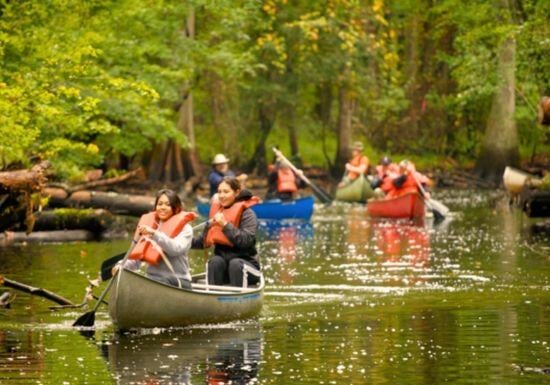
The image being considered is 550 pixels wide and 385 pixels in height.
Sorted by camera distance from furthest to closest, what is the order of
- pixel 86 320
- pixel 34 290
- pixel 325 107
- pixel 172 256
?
pixel 325 107, pixel 34 290, pixel 86 320, pixel 172 256

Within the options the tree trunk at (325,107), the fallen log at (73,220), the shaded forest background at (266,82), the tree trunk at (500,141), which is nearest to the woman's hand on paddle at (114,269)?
the shaded forest background at (266,82)

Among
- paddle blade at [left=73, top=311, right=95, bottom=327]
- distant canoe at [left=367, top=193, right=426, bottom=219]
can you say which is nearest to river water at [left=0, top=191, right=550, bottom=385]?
paddle blade at [left=73, top=311, right=95, bottom=327]

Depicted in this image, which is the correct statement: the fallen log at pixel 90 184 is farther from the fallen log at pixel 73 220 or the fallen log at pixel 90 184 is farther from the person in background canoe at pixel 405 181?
the person in background canoe at pixel 405 181

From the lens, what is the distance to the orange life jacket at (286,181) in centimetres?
3878

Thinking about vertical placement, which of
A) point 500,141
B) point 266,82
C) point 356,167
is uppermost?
point 266,82

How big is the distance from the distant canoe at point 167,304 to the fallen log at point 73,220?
39.5ft

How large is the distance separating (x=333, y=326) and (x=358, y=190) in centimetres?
2743

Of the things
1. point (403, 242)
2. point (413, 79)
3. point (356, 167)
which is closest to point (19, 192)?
point (403, 242)

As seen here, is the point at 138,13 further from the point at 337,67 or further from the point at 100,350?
the point at 100,350

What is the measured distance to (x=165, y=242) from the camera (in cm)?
1717

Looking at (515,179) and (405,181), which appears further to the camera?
(405,181)

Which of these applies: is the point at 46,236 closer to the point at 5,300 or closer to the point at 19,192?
the point at 19,192

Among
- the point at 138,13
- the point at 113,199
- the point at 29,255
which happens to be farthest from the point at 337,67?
the point at 29,255

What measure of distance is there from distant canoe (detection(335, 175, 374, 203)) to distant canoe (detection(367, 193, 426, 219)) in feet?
20.6
